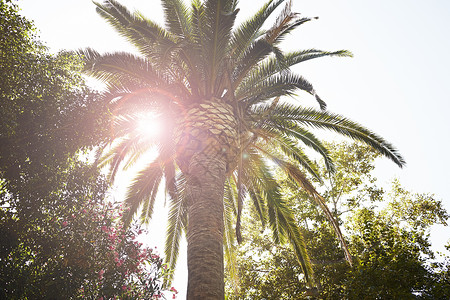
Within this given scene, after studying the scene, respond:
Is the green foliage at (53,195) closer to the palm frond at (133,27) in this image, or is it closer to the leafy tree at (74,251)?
the leafy tree at (74,251)

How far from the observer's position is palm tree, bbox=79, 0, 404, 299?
6923 mm

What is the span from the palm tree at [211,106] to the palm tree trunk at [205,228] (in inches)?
1.1

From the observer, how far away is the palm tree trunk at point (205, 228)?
4832mm

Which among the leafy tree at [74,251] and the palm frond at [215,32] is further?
the palm frond at [215,32]

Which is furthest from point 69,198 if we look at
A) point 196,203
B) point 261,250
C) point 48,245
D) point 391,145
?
point 261,250

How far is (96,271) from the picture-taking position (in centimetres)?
568

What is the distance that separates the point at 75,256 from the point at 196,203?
238cm

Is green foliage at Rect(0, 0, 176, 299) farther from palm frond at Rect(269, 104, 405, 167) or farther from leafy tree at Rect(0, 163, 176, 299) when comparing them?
palm frond at Rect(269, 104, 405, 167)

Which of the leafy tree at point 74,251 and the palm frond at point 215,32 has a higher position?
the palm frond at point 215,32

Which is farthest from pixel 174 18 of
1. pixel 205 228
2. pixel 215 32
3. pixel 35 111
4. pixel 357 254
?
pixel 357 254

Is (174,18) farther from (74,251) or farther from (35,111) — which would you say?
(74,251)

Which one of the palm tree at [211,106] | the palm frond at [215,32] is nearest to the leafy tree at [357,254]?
the palm tree at [211,106]

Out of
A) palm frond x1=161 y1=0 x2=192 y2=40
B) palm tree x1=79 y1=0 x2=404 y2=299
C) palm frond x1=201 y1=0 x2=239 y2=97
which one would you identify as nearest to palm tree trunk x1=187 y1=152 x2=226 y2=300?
palm tree x1=79 y1=0 x2=404 y2=299

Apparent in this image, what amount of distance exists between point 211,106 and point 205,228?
3.16 meters
